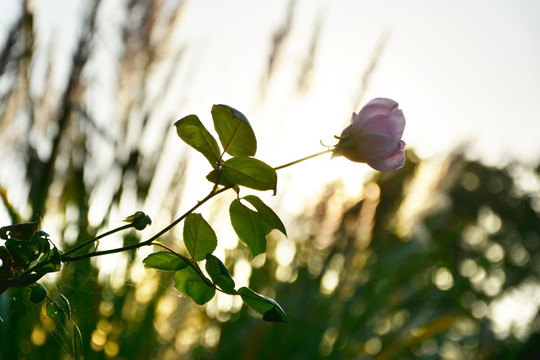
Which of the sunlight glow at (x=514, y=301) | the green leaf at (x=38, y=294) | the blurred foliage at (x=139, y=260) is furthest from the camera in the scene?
the sunlight glow at (x=514, y=301)

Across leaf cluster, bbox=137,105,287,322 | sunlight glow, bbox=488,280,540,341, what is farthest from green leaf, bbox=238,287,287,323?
sunlight glow, bbox=488,280,540,341

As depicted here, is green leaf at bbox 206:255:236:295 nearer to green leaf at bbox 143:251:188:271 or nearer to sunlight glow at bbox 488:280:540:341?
green leaf at bbox 143:251:188:271

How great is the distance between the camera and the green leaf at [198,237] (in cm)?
29

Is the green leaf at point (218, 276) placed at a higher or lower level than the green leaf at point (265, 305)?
higher

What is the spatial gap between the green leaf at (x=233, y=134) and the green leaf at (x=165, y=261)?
0.21ft

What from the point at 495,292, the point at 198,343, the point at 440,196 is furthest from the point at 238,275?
the point at 495,292

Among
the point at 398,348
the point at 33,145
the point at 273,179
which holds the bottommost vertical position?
the point at 398,348

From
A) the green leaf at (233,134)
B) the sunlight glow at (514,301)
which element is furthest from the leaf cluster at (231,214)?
the sunlight glow at (514,301)

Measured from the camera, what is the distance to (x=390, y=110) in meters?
0.28

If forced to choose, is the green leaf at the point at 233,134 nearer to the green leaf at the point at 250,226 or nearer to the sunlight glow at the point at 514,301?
the green leaf at the point at 250,226

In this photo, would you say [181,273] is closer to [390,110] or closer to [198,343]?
[390,110]

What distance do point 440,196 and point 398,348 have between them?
93cm

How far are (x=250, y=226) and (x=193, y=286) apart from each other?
0.15ft

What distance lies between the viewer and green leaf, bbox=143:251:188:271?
29 centimetres
